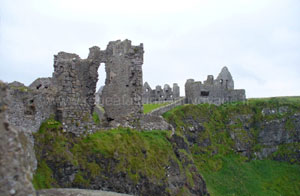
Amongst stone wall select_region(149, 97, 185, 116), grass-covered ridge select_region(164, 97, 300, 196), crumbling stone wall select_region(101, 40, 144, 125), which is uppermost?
crumbling stone wall select_region(101, 40, 144, 125)

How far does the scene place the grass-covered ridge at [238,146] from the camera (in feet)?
98.1

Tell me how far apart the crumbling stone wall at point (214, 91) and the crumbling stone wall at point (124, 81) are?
65.0 ft

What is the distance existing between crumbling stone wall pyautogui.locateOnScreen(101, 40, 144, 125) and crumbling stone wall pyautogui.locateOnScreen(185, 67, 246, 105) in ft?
65.0

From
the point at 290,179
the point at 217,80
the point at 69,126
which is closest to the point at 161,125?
the point at 69,126

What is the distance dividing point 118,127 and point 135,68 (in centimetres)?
395

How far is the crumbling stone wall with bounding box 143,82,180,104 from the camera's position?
45312 millimetres

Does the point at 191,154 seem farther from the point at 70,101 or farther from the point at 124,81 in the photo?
the point at 70,101

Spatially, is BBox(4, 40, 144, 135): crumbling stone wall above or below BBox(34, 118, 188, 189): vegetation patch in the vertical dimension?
above

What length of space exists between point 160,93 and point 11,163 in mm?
41110

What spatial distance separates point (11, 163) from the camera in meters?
5.54

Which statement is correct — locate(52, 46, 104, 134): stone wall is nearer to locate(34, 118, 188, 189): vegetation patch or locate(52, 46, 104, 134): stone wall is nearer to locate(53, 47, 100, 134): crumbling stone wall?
locate(53, 47, 100, 134): crumbling stone wall

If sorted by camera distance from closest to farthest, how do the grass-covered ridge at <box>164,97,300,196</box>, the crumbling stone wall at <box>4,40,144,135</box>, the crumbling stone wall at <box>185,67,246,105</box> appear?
the crumbling stone wall at <box>4,40,144,135</box> → the grass-covered ridge at <box>164,97,300,196</box> → the crumbling stone wall at <box>185,67,246,105</box>

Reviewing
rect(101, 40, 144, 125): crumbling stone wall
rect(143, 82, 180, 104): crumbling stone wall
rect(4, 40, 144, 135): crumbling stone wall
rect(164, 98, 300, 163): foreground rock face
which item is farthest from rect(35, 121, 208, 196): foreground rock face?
rect(143, 82, 180, 104): crumbling stone wall

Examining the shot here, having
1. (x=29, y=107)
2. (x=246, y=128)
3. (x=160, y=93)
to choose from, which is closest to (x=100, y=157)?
(x=29, y=107)
